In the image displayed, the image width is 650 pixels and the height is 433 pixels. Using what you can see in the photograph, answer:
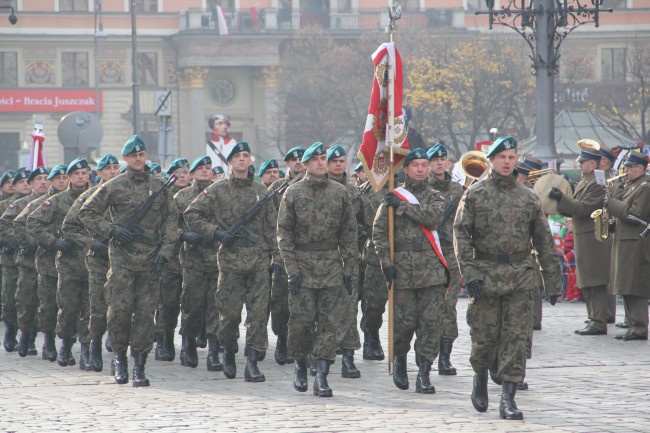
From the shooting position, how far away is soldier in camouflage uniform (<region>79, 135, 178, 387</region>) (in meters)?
11.7

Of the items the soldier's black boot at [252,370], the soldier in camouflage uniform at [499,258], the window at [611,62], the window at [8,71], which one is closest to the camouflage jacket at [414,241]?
the soldier in camouflage uniform at [499,258]

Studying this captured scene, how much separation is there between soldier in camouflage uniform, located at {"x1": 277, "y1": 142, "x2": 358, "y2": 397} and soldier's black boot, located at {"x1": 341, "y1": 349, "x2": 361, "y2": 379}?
0.90m

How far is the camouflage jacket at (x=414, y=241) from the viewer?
424 inches

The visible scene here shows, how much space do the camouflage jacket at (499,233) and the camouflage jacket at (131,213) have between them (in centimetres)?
313

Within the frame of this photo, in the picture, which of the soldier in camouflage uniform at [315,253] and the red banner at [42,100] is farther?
the red banner at [42,100]

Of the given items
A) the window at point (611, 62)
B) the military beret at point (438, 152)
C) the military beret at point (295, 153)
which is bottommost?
the military beret at point (438, 152)

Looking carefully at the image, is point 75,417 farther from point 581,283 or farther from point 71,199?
point 581,283

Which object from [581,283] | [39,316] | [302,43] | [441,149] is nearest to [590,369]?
[441,149]

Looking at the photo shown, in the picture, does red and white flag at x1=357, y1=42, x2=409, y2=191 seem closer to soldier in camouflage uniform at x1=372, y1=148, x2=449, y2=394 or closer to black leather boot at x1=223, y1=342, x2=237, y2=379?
soldier in camouflage uniform at x1=372, y1=148, x2=449, y2=394

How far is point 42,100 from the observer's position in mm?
75250

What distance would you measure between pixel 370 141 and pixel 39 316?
4.14 metres

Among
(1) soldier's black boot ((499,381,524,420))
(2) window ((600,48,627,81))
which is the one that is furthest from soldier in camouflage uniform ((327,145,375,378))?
(2) window ((600,48,627,81))

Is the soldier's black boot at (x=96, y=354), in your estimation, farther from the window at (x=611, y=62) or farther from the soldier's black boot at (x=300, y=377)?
the window at (x=611, y=62)

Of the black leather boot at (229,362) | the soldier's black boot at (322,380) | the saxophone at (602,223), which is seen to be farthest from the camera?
the saxophone at (602,223)
